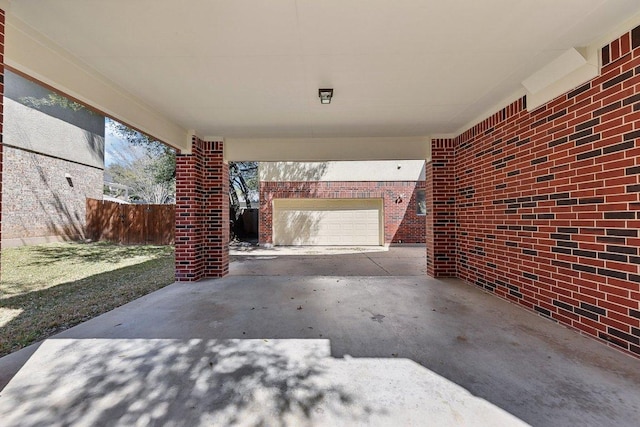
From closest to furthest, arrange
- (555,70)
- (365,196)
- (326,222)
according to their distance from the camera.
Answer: (555,70) → (365,196) → (326,222)

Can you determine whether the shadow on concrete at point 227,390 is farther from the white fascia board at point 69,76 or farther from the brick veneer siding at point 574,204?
the white fascia board at point 69,76

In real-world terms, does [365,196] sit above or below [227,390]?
above

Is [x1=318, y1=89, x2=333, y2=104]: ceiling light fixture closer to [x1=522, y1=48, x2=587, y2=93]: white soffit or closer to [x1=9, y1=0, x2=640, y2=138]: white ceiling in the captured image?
[x1=9, y1=0, x2=640, y2=138]: white ceiling

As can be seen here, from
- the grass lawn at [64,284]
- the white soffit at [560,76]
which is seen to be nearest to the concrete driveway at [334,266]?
the grass lawn at [64,284]

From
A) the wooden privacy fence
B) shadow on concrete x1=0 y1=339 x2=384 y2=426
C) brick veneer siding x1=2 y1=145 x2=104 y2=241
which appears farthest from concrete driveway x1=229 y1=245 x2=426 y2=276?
brick veneer siding x1=2 y1=145 x2=104 y2=241

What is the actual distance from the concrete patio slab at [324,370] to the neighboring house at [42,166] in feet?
28.8

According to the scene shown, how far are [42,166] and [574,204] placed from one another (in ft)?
46.3

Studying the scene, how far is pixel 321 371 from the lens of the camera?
213cm

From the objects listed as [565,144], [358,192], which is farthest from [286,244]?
[565,144]

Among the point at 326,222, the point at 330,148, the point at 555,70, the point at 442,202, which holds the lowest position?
the point at 326,222

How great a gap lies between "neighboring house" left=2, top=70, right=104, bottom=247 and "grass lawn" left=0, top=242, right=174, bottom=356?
1.24 m

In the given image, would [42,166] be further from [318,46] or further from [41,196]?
[318,46]

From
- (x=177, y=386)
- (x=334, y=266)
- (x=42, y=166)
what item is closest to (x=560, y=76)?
(x=177, y=386)

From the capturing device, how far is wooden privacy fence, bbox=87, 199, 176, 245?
34.9 ft
